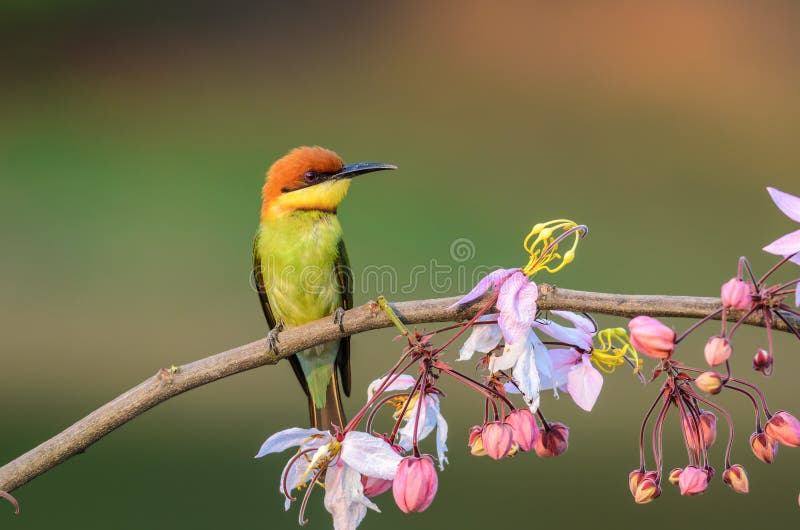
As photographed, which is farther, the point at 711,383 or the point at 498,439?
the point at 498,439

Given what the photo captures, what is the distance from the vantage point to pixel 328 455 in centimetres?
82

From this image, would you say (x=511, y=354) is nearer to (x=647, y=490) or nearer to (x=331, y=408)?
(x=647, y=490)

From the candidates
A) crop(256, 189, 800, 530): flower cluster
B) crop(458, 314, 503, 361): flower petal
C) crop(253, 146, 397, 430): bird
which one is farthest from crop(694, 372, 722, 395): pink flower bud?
crop(253, 146, 397, 430): bird

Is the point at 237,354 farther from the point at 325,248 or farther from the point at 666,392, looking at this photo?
the point at 325,248


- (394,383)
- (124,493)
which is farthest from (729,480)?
(124,493)

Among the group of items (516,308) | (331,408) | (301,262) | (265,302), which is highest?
(516,308)

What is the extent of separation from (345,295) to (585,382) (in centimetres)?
89

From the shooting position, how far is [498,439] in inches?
31.0

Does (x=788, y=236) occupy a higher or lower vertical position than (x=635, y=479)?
higher

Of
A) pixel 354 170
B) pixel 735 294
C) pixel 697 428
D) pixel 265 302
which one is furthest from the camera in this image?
pixel 265 302

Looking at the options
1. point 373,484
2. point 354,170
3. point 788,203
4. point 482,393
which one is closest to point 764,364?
point 788,203

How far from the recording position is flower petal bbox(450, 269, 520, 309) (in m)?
0.78

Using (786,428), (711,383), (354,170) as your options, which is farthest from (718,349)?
(354,170)

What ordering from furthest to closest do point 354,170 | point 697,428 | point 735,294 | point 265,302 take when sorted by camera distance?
1. point 265,302
2. point 354,170
3. point 697,428
4. point 735,294
